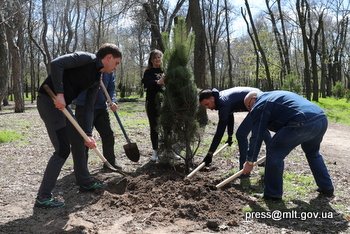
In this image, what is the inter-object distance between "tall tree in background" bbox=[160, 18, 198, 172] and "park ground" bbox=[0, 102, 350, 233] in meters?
0.72

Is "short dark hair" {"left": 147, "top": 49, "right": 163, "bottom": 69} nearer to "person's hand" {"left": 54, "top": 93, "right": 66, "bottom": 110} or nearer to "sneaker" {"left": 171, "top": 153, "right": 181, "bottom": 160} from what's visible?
"sneaker" {"left": 171, "top": 153, "right": 181, "bottom": 160}

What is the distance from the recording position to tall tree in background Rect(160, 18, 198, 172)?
5.97 m

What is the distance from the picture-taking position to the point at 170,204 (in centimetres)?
488

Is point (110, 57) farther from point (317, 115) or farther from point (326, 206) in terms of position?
point (326, 206)

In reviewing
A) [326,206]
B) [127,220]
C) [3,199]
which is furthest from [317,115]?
[3,199]

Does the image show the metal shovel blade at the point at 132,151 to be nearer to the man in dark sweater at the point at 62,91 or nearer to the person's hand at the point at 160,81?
the person's hand at the point at 160,81

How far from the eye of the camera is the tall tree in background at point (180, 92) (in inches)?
235

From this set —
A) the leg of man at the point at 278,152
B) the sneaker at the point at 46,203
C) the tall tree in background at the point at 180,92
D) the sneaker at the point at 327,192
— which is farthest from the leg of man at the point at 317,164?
the sneaker at the point at 46,203

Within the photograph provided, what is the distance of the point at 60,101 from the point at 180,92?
2013 mm

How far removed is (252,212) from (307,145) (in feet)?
4.16

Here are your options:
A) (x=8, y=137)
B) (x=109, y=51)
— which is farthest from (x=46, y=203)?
(x=8, y=137)

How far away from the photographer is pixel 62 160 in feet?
15.7

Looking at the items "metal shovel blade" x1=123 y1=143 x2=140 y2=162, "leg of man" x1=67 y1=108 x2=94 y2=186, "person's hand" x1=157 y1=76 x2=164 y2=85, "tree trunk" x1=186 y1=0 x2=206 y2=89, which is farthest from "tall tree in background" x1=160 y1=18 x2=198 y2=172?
"tree trunk" x1=186 y1=0 x2=206 y2=89

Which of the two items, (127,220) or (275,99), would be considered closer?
(127,220)
